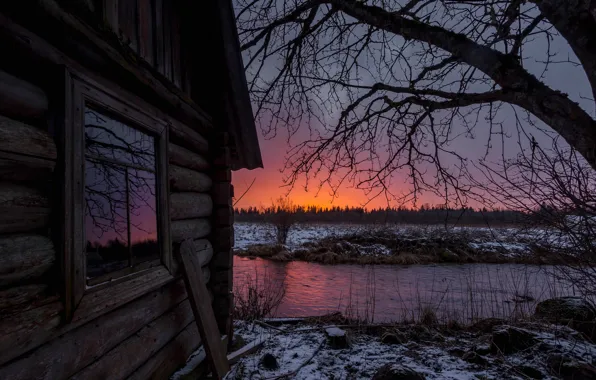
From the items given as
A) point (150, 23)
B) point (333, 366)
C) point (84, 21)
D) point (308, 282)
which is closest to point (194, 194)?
point (150, 23)

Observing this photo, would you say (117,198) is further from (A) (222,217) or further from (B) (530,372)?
(B) (530,372)

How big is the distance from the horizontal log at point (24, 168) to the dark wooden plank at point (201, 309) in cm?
165

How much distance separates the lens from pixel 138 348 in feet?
8.61

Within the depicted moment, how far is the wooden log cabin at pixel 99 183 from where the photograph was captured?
1631mm

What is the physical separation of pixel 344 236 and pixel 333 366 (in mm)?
18925

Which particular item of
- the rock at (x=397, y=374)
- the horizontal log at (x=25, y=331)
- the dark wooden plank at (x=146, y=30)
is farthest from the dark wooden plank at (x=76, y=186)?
the rock at (x=397, y=374)

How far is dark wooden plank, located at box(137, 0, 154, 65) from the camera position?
2.96 meters

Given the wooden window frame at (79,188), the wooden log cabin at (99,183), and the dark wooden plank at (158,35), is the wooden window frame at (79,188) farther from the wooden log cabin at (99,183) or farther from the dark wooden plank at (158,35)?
the dark wooden plank at (158,35)

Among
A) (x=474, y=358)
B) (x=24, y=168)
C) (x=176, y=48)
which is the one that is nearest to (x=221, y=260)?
(x=176, y=48)

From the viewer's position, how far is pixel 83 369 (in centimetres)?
203

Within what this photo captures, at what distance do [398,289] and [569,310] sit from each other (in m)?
5.43

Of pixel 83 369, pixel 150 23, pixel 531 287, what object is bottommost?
pixel 531 287

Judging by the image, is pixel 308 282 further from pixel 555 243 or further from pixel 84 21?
pixel 84 21

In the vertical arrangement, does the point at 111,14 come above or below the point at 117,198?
above
